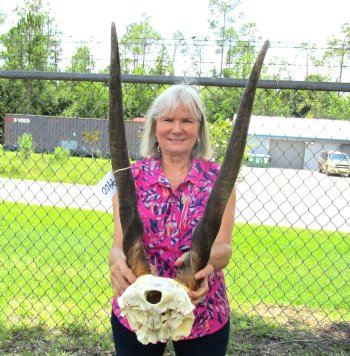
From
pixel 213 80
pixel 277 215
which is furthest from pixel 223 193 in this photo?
pixel 277 215

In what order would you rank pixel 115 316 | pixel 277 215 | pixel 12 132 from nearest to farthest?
pixel 115 316
pixel 277 215
pixel 12 132

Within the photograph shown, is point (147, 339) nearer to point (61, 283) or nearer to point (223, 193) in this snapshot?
point (223, 193)

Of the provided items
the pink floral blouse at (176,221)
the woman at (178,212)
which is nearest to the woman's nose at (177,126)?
the woman at (178,212)

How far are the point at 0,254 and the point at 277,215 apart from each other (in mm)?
7222

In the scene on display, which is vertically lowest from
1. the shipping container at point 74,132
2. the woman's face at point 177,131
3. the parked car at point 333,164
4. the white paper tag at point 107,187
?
the parked car at point 333,164

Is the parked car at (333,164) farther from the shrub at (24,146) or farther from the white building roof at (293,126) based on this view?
the shrub at (24,146)

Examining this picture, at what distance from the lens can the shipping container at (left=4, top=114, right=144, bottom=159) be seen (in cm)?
750

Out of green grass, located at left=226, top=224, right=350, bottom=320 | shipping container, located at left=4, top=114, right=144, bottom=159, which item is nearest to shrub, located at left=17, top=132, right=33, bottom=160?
shipping container, located at left=4, top=114, right=144, bottom=159

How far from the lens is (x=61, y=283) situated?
6027 mm

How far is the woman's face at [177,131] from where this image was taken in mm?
2459

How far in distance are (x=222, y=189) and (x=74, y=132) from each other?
9814mm

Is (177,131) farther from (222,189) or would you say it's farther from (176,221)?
(222,189)

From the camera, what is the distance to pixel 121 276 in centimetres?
213

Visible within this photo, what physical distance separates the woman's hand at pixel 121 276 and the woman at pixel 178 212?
0.14 metres
